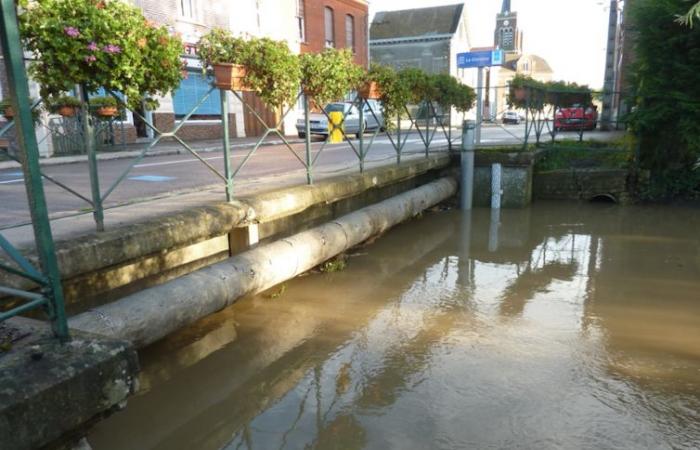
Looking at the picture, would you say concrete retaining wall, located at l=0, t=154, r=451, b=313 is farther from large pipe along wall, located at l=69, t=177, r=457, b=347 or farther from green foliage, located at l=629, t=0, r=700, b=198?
green foliage, located at l=629, t=0, r=700, b=198

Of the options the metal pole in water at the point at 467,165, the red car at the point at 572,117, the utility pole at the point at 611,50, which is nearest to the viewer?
the metal pole in water at the point at 467,165

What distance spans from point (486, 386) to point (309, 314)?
1.86 metres

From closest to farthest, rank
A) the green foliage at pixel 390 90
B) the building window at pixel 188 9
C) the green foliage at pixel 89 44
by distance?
1. the green foliage at pixel 89 44
2. the green foliage at pixel 390 90
3. the building window at pixel 188 9

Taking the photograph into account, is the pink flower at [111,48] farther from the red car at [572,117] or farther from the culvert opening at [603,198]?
the red car at [572,117]

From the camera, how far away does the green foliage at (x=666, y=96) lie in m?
9.08

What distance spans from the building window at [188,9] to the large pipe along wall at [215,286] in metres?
14.6

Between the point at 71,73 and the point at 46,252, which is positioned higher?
the point at 71,73

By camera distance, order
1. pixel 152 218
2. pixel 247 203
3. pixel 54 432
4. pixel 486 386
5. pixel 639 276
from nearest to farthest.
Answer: pixel 54 432 → pixel 486 386 → pixel 152 218 → pixel 247 203 → pixel 639 276

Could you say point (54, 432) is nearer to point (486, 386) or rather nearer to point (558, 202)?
point (486, 386)

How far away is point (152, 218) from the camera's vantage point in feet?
13.2

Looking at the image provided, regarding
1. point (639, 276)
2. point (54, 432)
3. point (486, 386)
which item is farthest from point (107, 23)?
point (639, 276)

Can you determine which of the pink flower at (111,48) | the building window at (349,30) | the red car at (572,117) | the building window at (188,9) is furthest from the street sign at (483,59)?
the building window at (349,30)

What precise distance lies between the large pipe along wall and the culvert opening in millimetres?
5588

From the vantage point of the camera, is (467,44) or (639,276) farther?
(467,44)
